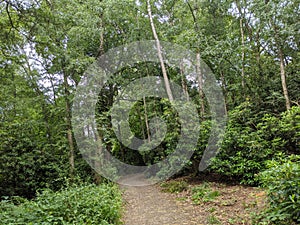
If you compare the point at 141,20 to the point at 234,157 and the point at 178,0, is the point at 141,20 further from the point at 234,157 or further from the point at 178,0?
the point at 234,157

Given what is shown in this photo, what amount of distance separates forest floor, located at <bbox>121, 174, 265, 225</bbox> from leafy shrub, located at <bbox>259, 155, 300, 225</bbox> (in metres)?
0.54

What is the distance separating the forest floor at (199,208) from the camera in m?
4.16

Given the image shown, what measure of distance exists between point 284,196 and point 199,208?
215cm

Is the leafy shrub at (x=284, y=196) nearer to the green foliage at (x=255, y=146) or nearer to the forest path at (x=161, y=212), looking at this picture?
the forest path at (x=161, y=212)

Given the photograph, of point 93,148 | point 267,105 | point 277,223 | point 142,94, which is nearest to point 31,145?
point 93,148

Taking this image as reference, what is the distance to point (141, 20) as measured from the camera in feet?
43.0

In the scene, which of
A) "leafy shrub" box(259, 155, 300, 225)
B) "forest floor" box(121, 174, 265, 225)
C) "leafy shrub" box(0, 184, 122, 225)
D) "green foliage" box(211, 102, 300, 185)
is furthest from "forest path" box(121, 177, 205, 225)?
"green foliage" box(211, 102, 300, 185)

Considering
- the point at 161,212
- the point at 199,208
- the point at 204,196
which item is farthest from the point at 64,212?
the point at 204,196

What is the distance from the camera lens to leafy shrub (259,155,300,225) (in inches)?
121

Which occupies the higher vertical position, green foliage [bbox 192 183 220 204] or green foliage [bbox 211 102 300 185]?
green foliage [bbox 211 102 300 185]

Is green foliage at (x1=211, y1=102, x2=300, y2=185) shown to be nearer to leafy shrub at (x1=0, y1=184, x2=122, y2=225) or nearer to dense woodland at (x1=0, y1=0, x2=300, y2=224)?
dense woodland at (x1=0, y1=0, x2=300, y2=224)

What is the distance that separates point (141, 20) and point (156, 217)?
11.5 meters

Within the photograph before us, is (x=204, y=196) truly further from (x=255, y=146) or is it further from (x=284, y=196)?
(x=284, y=196)

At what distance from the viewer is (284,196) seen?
3.36 metres
